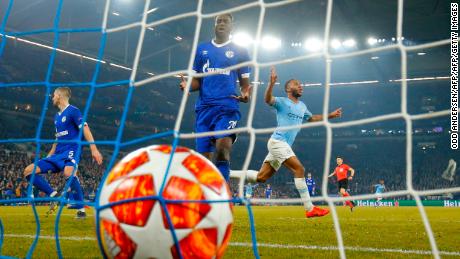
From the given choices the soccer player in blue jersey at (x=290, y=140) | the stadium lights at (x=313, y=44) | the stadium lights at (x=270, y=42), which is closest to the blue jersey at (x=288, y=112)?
the soccer player in blue jersey at (x=290, y=140)

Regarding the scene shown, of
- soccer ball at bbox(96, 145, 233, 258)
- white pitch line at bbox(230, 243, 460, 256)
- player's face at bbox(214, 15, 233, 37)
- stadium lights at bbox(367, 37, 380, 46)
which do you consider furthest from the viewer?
stadium lights at bbox(367, 37, 380, 46)

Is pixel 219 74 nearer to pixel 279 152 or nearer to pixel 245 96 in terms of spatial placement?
pixel 245 96

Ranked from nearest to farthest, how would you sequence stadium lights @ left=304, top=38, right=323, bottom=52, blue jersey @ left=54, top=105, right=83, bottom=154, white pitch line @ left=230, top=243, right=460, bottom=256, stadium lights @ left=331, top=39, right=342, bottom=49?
white pitch line @ left=230, top=243, right=460, bottom=256 < blue jersey @ left=54, top=105, right=83, bottom=154 < stadium lights @ left=331, top=39, right=342, bottom=49 < stadium lights @ left=304, top=38, right=323, bottom=52

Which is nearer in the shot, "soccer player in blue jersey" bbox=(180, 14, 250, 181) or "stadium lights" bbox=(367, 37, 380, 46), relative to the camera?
"soccer player in blue jersey" bbox=(180, 14, 250, 181)

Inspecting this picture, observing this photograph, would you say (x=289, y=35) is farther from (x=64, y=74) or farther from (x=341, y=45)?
(x=64, y=74)

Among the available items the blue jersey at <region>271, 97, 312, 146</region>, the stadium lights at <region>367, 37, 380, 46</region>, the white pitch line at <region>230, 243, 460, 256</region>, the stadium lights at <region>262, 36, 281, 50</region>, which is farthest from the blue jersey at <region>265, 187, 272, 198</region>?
the white pitch line at <region>230, 243, 460, 256</region>

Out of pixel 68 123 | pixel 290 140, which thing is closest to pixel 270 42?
pixel 290 140

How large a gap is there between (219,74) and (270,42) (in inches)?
923

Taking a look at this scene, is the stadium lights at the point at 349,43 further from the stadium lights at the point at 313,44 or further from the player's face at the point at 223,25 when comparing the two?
the player's face at the point at 223,25

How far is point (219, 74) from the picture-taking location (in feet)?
14.3

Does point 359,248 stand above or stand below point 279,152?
below

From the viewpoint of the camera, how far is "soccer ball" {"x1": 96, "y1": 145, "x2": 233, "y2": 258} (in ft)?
6.51

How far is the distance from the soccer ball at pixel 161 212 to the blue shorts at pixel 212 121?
6.84ft

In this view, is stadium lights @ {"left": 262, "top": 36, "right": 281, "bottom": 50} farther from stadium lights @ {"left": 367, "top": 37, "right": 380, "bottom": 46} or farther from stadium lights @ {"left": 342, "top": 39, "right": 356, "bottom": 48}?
stadium lights @ {"left": 367, "top": 37, "right": 380, "bottom": 46}
